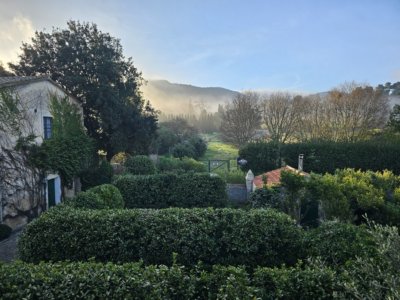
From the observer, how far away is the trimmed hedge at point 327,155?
1920 cm

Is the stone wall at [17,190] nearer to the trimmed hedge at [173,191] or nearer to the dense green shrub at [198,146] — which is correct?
the trimmed hedge at [173,191]

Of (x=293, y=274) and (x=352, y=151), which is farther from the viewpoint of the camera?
(x=352, y=151)

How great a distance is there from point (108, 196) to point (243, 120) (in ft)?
75.1

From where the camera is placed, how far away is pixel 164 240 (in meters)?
6.82

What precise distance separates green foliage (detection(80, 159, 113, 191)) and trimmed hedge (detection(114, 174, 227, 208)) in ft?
14.3

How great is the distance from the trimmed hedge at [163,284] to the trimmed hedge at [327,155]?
54.2 ft

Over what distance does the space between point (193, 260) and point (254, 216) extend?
1897 millimetres

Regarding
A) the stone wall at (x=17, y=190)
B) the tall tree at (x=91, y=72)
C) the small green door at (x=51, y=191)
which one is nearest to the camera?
the stone wall at (x=17, y=190)

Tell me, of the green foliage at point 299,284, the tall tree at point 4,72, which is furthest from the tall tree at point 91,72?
the green foliage at point 299,284

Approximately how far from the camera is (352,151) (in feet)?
64.4

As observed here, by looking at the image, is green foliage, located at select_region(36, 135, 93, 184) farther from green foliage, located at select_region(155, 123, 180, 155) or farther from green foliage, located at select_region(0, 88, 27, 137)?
green foliage, located at select_region(155, 123, 180, 155)

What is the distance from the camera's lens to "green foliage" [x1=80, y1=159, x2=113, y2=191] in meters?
17.5

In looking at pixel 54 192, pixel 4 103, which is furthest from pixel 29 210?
pixel 4 103

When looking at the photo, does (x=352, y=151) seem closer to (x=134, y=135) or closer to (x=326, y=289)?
(x=134, y=135)
